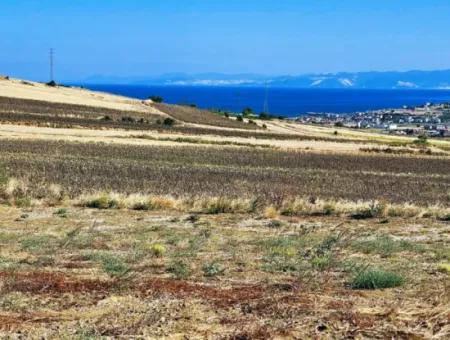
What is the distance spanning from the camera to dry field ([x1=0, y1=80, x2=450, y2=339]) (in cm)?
735

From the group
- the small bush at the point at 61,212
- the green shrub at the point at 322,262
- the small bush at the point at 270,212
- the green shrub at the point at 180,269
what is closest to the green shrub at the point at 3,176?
the small bush at the point at 61,212

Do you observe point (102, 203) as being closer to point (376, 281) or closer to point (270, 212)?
point (270, 212)

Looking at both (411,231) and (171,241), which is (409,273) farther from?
(411,231)

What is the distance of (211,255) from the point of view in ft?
41.6

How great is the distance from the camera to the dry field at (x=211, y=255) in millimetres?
7348

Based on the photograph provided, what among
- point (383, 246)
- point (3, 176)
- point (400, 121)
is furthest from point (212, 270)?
point (400, 121)

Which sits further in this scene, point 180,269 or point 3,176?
point 3,176

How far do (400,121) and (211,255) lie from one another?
15196cm

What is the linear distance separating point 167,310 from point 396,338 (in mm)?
2454

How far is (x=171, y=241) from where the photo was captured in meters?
14.4

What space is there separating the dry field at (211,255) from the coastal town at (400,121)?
90688mm

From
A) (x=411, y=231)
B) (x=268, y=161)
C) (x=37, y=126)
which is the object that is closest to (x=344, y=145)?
(x=268, y=161)

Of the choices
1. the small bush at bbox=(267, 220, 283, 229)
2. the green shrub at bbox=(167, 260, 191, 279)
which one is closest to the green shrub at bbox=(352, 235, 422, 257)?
the small bush at bbox=(267, 220, 283, 229)

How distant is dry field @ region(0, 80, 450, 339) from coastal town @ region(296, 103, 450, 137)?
3570 inches
